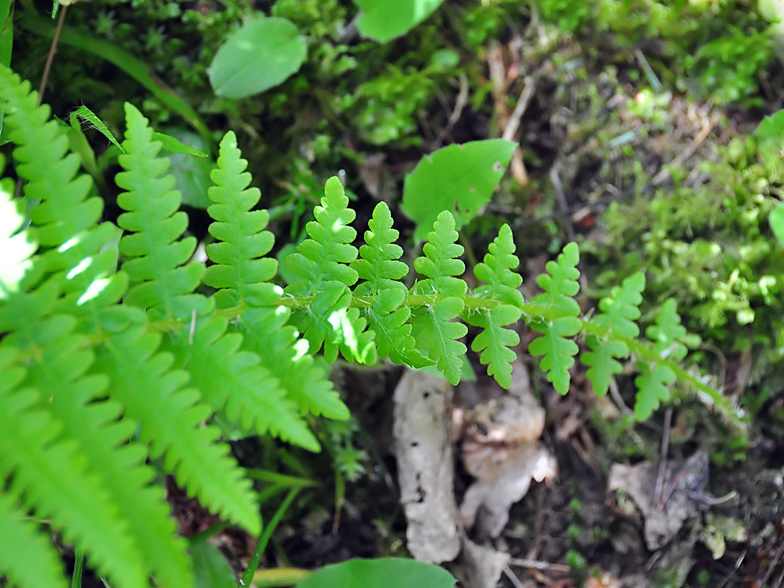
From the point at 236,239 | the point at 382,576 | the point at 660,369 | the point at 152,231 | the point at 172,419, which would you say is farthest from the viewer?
the point at 660,369

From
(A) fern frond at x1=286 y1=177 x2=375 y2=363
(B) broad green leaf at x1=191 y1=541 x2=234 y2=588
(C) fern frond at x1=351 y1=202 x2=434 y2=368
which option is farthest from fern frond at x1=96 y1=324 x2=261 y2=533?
(B) broad green leaf at x1=191 y1=541 x2=234 y2=588

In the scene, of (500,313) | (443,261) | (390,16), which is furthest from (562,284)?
(390,16)

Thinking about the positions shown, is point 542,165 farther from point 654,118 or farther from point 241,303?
point 241,303

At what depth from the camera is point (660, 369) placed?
2.08 meters

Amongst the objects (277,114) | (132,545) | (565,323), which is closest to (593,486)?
(565,323)

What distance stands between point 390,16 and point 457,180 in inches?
A: 31.9

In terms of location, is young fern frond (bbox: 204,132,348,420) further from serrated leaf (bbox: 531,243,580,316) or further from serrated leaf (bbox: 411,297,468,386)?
serrated leaf (bbox: 531,243,580,316)

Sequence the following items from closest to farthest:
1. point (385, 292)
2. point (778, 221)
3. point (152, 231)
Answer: point (152, 231)
point (385, 292)
point (778, 221)

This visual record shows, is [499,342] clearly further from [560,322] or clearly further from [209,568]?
[209,568]

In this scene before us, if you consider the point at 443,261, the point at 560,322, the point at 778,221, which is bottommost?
the point at 778,221

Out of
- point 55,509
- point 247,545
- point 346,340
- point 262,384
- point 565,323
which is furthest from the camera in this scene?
point 247,545

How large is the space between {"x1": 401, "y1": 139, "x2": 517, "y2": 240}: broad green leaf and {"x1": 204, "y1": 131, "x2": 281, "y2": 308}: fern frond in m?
1.05

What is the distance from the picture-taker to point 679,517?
235cm

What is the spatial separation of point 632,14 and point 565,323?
1877 millimetres
